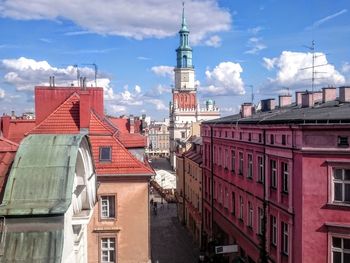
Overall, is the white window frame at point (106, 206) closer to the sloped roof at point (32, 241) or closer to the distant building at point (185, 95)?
the sloped roof at point (32, 241)

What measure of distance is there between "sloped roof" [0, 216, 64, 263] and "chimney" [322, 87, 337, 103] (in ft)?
72.7

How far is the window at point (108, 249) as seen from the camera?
24.8 m

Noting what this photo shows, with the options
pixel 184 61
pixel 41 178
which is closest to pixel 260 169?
pixel 41 178

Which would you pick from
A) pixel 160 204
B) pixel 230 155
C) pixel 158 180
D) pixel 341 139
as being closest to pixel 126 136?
pixel 230 155

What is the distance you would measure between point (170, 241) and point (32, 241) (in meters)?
37.4

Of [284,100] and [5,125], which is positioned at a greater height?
[284,100]

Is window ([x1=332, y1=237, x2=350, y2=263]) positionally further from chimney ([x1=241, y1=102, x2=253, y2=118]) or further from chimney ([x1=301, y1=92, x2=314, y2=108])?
chimney ([x1=241, y1=102, x2=253, y2=118])

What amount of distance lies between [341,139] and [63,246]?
13.8m

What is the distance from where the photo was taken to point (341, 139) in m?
18.7

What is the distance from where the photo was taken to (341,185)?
747 inches

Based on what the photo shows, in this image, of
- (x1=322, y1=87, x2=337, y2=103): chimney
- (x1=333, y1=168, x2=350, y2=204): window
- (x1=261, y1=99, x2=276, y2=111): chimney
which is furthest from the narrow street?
(x1=333, y1=168, x2=350, y2=204): window

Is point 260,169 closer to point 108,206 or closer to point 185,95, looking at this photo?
point 108,206

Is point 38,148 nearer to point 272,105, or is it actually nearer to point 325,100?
point 325,100

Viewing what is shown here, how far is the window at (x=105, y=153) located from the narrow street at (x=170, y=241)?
9.99 metres
